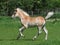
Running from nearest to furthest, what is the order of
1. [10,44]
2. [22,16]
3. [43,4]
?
[10,44] < [22,16] < [43,4]

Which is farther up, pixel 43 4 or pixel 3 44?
pixel 3 44

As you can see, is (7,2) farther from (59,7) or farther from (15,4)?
(59,7)

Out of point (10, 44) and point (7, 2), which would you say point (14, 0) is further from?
point (10, 44)

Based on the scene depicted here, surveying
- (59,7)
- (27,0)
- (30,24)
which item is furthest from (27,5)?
(30,24)

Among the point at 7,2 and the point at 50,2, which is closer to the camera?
the point at 7,2

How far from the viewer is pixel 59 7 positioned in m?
64.4

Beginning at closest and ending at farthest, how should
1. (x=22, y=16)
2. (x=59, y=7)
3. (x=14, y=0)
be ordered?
(x=22, y=16), (x=14, y=0), (x=59, y=7)

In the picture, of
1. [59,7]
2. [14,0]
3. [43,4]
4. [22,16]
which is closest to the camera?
[22,16]

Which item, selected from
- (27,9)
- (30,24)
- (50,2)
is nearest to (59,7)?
(50,2)

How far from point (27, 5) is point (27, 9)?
6.98ft

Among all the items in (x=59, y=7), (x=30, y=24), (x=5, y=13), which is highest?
(x=30, y=24)

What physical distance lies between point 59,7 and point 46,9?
692cm

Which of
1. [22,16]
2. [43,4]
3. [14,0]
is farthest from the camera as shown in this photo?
[43,4]

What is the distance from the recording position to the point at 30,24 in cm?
1741
